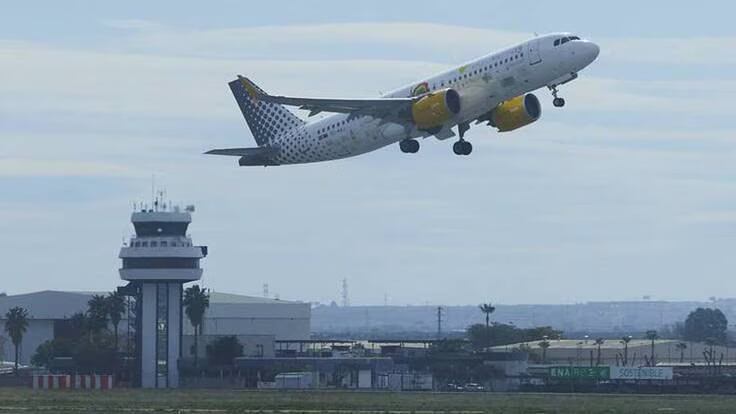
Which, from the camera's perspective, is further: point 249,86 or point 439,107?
point 249,86

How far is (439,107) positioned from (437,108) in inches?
8.8

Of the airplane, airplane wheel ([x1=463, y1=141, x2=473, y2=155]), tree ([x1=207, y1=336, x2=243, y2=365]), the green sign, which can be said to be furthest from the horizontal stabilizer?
tree ([x1=207, y1=336, x2=243, y2=365])

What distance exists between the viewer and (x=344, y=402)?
108 metres

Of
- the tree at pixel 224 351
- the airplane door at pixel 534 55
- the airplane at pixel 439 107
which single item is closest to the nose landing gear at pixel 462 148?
the airplane at pixel 439 107

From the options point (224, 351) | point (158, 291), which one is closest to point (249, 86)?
point (224, 351)

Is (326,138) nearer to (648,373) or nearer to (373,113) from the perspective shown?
(373,113)

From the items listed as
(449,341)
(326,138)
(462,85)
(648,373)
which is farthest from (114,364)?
(462,85)

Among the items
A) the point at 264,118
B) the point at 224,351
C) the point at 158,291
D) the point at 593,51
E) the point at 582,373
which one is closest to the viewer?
the point at 593,51

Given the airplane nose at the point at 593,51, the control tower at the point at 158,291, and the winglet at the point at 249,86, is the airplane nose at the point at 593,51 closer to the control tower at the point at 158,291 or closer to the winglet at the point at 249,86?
the winglet at the point at 249,86

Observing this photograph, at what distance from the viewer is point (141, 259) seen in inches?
7751

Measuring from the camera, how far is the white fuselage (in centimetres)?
9931

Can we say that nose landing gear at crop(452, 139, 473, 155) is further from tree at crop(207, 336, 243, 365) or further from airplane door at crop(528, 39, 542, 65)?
tree at crop(207, 336, 243, 365)

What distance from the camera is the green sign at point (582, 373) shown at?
5531 inches

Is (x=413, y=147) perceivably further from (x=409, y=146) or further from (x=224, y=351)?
(x=224, y=351)
